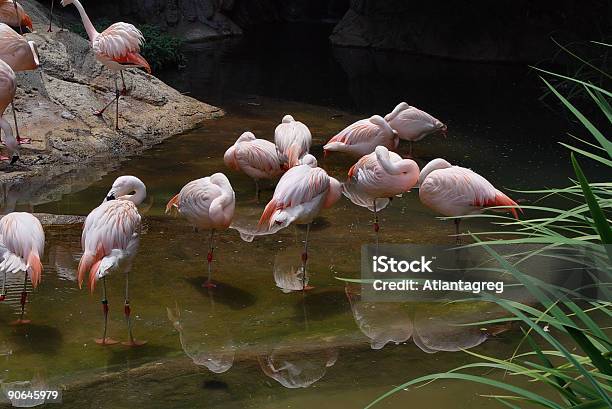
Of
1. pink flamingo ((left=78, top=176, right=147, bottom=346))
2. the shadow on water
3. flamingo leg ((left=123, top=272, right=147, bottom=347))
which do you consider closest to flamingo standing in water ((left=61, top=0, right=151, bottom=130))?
the shadow on water

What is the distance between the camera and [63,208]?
5566 mm

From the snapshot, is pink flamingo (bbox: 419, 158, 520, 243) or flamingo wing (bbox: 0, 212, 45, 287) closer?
flamingo wing (bbox: 0, 212, 45, 287)

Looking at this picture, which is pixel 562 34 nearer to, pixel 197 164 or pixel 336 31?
pixel 336 31

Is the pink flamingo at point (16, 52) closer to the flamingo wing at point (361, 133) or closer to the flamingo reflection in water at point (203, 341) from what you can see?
the flamingo wing at point (361, 133)

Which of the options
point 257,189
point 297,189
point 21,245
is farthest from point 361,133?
point 21,245

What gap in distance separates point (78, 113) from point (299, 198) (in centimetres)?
330

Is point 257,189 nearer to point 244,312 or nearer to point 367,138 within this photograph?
point 367,138

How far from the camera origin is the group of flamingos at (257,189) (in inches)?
156

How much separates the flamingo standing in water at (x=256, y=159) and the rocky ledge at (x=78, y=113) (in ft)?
4.25

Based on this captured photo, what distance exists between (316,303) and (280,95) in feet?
17.2

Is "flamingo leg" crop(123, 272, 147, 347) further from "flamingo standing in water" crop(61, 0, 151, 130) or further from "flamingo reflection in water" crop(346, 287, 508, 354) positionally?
"flamingo standing in water" crop(61, 0, 151, 130)

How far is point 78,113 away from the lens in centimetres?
722

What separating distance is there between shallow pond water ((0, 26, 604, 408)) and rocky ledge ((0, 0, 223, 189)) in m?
0.23

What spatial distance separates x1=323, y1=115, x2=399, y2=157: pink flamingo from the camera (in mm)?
6297
